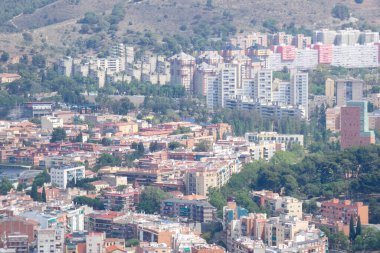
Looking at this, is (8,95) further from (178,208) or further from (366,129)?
(178,208)

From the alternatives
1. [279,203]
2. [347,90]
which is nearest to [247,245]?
[279,203]

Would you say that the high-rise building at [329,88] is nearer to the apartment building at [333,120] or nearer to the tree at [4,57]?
the apartment building at [333,120]

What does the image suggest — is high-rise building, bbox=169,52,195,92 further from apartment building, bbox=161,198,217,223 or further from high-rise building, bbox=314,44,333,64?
apartment building, bbox=161,198,217,223

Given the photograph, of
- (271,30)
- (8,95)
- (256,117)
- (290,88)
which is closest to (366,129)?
(256,117)

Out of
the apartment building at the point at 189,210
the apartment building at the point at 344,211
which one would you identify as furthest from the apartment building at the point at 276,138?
the apartment building at the point at 344,211

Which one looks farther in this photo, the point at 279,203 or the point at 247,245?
the point at 279,203

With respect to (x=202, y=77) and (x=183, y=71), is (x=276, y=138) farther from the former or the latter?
(x=183, y=71)
